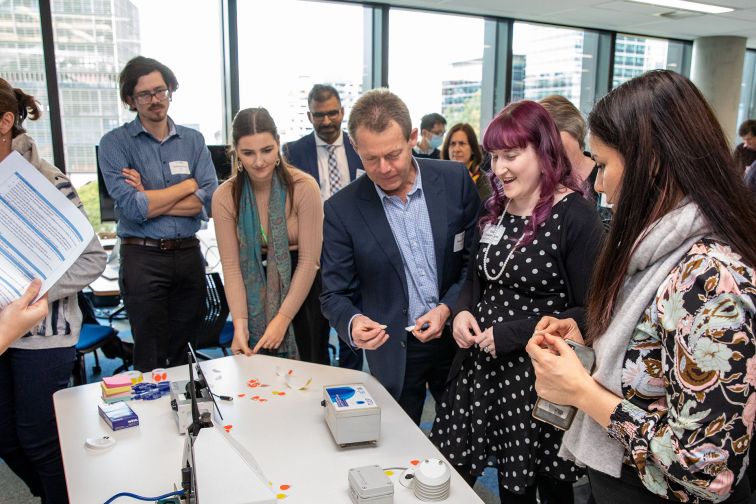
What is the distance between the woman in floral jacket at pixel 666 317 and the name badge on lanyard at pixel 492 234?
1.68ft

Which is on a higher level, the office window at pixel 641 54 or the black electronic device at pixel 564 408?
the office window at pixel 641 54

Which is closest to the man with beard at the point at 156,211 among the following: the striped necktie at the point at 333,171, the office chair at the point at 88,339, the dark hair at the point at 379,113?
the office chair at the point at 88,339

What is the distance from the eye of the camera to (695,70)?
24.8ft

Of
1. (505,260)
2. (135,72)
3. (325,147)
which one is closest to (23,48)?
(135,72)

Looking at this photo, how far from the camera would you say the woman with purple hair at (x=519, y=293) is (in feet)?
4.92

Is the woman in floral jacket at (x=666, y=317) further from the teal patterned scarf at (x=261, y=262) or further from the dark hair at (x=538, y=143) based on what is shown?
the teal patterned scarf at (x=261, y=262)

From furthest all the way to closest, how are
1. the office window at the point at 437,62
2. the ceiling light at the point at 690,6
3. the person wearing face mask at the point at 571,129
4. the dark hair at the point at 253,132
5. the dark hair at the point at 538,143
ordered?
1. the office window at the point at 437,62
2. the ceiling light at the point at 690,6
3. the person wearing face mask at the point at 571,129
4. the dark hair at the point at 253,132
5. the dark hair at the point at 538,143

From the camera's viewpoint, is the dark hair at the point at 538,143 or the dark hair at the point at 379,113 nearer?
the dark hair at the point at 538,143

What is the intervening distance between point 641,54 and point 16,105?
7.74m

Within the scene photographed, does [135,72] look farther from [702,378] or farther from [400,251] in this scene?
[702,378]

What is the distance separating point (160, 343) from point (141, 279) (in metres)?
0.33

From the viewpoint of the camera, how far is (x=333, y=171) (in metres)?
3.33

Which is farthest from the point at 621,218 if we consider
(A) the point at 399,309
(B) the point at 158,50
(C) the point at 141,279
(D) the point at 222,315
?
(B) the point at 158,50

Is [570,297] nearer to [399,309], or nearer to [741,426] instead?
[399,309]
